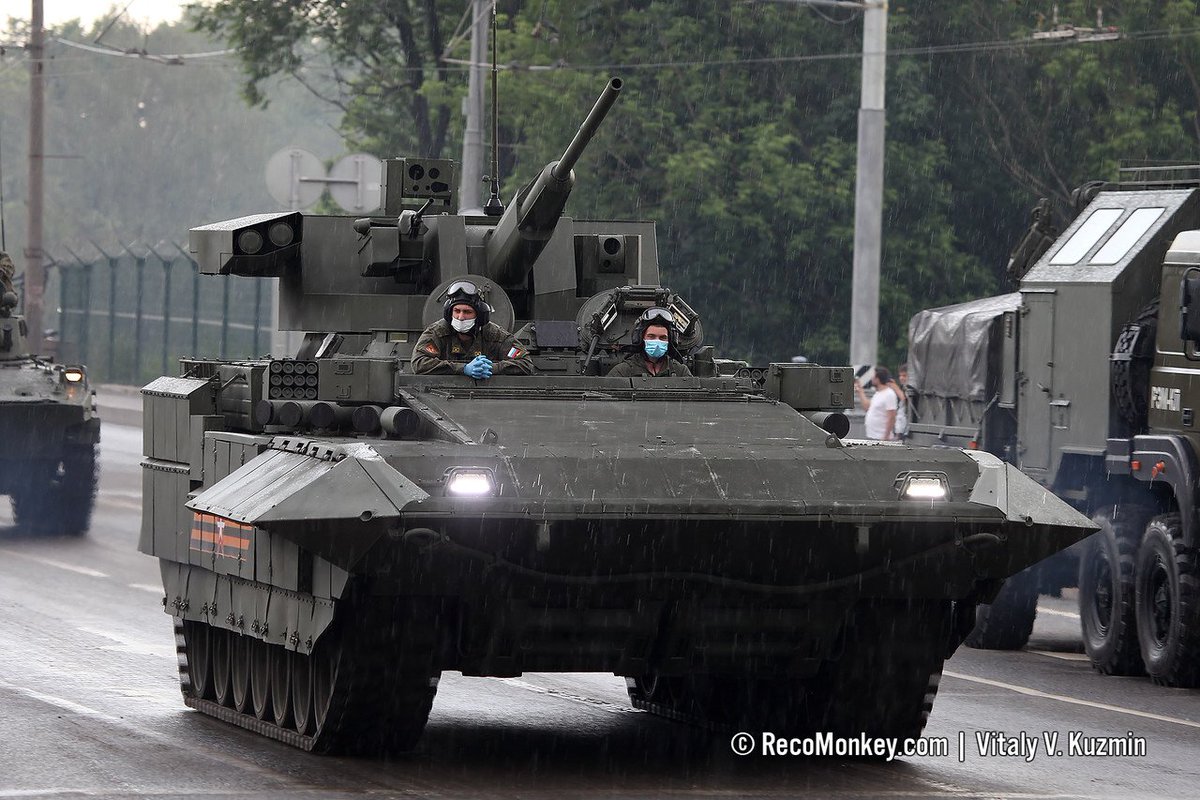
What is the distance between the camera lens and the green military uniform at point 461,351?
11.5 meters

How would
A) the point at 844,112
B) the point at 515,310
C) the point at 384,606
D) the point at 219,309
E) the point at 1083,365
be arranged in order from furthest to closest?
1. the point at 219,309
2. the point at 844,112
3. the point at 1083,365
4. the point at 515,310
5. the point at 384,606

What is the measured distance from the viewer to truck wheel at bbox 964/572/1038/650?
16.0 metres

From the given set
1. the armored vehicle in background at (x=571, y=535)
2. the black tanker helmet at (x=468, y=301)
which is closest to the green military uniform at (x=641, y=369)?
the armored vehicle in background at (x=571, y=535)

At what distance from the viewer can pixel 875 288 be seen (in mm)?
25891

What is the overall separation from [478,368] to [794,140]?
23.7 meters

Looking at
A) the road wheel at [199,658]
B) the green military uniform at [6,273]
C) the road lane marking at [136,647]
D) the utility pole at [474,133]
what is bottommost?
the road lane marking at [136,647]

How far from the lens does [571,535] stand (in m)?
9.73

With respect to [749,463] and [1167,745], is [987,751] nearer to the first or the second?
[1167,745]

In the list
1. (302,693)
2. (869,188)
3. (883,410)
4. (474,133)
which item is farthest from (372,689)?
(474,133)

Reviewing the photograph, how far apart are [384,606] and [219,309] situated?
36.2 m

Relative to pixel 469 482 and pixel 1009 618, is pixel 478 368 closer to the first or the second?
pixel 469 482

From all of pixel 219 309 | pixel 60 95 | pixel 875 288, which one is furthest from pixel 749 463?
pixel 60 95

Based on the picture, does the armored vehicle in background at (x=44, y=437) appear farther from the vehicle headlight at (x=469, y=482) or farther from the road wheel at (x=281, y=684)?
the vehicle headlight at (x=469, y=482)

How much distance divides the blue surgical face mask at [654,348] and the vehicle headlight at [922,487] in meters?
2.02
